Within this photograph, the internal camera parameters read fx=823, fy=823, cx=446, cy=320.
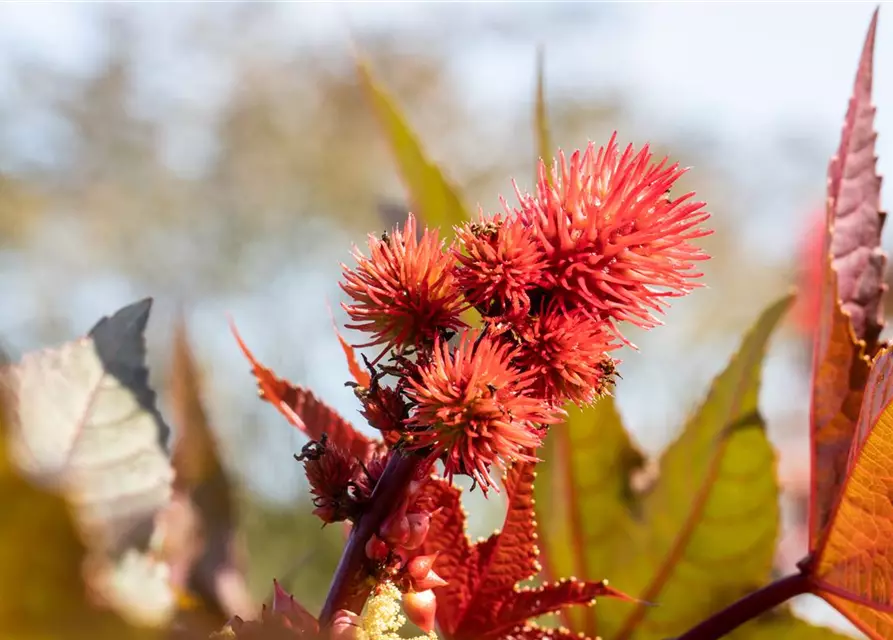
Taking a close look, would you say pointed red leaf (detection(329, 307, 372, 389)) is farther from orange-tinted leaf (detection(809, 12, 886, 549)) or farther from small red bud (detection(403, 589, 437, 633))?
orange-tinted leaf (detection(809, 12, 886, 549))

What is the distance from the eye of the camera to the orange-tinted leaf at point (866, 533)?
1.42 ft

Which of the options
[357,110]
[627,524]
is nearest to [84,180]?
[357,110]

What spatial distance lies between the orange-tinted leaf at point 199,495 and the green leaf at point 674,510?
26 centimetres

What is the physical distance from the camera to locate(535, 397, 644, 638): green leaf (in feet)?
2.23

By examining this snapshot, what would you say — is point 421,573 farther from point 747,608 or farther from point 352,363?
point 747,608

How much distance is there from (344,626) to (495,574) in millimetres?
146

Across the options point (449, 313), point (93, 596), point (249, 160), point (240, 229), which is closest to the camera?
point (93, 596)

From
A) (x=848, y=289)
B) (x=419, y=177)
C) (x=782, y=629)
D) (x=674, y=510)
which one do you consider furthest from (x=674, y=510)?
(x=419, y=177)

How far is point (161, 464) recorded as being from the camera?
1.33 feet

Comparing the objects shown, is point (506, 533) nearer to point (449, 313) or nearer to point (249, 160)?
point (449, 313)

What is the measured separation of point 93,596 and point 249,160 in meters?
7.58

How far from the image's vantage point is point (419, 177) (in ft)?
2.17

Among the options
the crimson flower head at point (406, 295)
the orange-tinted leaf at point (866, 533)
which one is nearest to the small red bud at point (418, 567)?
the crimson flower head at point (406, 295)

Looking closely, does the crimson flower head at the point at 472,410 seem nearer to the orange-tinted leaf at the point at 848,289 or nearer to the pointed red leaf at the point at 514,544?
the pointed red leaf at the point at 514,544
